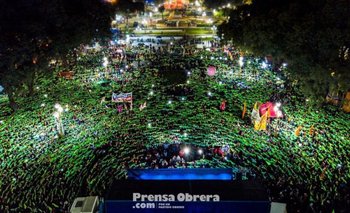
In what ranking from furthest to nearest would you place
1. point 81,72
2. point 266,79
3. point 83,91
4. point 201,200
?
point 81,72 < point 266,79 < point 83,91 < point 201,200

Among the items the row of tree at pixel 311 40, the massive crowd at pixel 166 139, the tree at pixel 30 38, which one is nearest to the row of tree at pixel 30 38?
the tree at pixel 30 38

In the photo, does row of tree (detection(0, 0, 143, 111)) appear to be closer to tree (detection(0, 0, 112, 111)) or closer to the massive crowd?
tree (detection(0, 0, 112, 111))

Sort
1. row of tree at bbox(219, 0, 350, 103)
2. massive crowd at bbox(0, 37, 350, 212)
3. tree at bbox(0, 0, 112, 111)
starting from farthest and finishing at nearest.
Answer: tree at bbox(0, 0, 112, 111)
row of tree at bbox(219, 0, 350, 103)
massive crowd at bbox(0, 37, 350, 212)

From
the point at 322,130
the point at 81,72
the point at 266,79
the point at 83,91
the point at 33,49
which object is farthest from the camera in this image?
the point at 81,72

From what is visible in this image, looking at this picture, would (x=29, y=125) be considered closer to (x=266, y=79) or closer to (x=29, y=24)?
(x=29, y=24)

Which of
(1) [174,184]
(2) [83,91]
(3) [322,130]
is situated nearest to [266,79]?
(3) [322,130]

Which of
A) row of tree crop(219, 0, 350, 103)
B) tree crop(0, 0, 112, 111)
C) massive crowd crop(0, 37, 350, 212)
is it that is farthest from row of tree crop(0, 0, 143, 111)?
row of tree crop(219, 0, 350, 103)

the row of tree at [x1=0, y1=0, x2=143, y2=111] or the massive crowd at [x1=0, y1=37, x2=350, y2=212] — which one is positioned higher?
the row of tree at [x1=0, y1=0, x2=143, y2=111]
